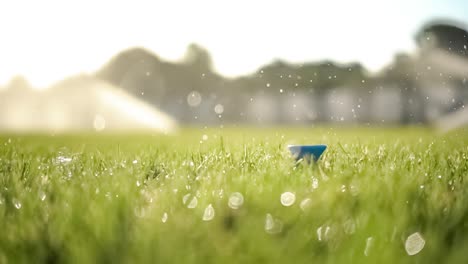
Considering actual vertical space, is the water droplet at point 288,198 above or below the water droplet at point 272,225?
above

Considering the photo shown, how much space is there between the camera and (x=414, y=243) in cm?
137

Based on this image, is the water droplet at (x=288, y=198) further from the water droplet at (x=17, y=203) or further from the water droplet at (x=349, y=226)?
the water droplet at (x=17, y=203)

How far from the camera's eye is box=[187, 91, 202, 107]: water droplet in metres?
36.3

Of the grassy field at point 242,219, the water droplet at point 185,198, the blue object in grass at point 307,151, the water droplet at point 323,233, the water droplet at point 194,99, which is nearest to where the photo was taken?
the grassy field at point 242,219

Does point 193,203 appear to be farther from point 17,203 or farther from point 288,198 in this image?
point 17,203

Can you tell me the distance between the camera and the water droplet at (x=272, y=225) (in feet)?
4.77

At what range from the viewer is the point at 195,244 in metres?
1.31

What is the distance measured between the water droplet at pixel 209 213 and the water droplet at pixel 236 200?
3.3 inches

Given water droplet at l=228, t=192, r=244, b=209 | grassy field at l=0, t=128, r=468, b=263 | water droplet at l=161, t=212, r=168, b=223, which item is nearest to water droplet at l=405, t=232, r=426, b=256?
grassy field at l=0, t=128, r=468, b=263

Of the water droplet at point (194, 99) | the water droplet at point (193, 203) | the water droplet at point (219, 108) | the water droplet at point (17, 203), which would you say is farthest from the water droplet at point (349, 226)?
the water droplet at point (194, 99)

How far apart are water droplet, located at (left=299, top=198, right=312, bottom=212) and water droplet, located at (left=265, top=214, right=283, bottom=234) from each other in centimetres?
16

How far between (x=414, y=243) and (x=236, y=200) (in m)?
0.70

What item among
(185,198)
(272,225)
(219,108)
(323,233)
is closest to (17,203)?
(185,198)

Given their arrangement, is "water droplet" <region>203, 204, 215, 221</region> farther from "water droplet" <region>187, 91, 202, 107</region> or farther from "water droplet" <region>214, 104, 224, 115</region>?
"water droplet" <region>187, 91, 202, 107</region>
